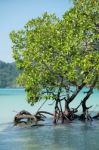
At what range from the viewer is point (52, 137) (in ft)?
68.7

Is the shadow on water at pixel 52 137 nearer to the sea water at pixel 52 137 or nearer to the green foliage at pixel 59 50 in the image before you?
the sea water at pixel 52 137

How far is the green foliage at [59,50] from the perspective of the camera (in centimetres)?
2206

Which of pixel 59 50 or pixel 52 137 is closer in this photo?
pixel 52 137

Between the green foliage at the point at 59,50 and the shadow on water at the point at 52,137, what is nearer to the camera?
the shadow on water at the point at 52,137

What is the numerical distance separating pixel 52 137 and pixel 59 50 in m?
4.93

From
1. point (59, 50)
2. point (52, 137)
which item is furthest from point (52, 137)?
point (59, 50)

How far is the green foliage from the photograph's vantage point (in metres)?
22.1

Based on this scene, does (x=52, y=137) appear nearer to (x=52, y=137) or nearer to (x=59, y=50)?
(x=52, y=137)

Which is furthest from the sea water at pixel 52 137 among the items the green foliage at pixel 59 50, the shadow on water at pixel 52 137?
the green foliage at pixel 59 50

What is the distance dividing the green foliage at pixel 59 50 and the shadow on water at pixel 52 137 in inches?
91.5

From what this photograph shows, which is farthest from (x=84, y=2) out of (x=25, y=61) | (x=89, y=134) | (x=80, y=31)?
(x=89, y=134)

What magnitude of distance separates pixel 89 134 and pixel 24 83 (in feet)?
19.4

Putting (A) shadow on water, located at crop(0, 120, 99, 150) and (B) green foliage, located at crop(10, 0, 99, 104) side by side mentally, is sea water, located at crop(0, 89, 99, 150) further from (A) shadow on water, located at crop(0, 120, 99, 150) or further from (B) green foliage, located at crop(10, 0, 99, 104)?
(B) green foliage, located at crop(10, 0, 99, 104)

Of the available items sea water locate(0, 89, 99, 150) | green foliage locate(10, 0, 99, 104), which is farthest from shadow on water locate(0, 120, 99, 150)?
green foliage locate(10, 0, 99, 104)
